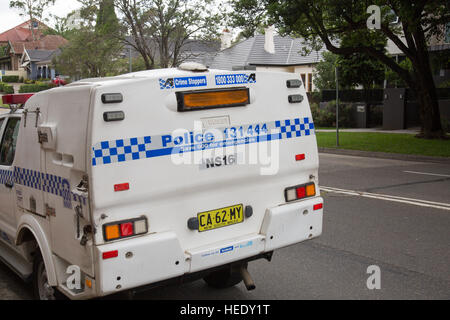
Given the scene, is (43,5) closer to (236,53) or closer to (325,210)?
(236,53)

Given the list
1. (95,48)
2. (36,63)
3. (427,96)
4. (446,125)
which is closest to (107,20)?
(95,48)

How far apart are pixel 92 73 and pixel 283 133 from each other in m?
39.6

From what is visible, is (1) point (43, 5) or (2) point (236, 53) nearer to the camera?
(2) point (236, 53)

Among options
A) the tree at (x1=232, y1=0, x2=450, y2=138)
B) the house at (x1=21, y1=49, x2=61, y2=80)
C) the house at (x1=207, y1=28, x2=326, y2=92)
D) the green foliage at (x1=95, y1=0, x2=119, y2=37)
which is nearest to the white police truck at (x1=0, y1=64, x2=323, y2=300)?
the tree at (x1=232, y1=0, x2=450, y2=138)

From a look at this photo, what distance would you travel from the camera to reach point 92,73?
1668 inches

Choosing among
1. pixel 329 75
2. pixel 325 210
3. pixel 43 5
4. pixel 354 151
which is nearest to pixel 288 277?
pixel 325 210

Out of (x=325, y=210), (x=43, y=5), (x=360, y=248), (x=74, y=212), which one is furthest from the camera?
(x=43, y=5)

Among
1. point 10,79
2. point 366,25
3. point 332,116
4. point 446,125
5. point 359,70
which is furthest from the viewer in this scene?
point 10,79

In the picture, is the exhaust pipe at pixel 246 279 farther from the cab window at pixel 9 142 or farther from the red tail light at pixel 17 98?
the red tail light at pixel 17 98

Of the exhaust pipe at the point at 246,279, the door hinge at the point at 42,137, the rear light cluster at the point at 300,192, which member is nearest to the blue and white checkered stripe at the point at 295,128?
the rear light cluster at the point at 300,192

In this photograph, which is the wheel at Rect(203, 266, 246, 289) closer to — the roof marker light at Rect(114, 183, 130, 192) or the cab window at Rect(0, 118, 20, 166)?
the roof marker light at Rect(114, 183, 130, 192)

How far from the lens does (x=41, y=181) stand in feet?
14.8

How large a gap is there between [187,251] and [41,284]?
1.44 metres

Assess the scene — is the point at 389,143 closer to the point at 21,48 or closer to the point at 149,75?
the point at 149,75
